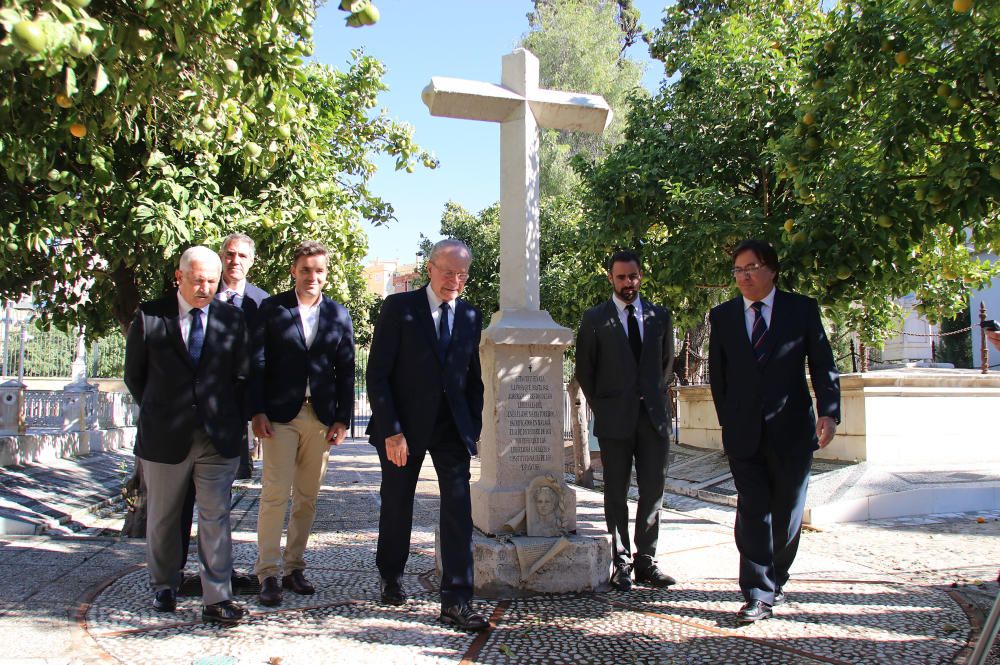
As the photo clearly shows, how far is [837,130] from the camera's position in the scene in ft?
17.2

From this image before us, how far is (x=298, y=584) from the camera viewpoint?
4.57m

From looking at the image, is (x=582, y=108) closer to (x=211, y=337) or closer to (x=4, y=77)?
(x=211, y=337)

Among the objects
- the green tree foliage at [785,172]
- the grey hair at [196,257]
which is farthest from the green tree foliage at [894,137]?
the grey hair at [196,257]

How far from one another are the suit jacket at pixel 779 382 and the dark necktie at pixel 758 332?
0.08ft

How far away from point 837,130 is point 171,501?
188 inches

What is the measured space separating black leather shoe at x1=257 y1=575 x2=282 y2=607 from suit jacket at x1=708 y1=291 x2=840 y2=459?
264cm

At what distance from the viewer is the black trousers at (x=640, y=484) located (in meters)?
4.83

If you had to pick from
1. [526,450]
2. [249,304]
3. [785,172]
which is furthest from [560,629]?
[785,172]

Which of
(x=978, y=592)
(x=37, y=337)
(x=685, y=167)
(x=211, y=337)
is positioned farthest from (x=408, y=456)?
(x=37, y=337)

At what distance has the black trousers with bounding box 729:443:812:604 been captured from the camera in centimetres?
411

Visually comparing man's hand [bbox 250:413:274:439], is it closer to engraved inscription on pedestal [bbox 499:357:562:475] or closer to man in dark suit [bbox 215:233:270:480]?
man in dark suit [bbox 215:233:270:480]

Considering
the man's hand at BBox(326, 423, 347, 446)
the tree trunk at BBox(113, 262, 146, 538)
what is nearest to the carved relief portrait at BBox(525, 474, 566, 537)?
the man's hand at BBox(326, 423, 347, 446)

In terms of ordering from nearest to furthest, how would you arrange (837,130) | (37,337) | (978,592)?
(978,592) → (837,130) → (37,337)

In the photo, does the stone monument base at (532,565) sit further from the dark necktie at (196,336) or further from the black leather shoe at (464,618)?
the dark necktie at (196,336)
